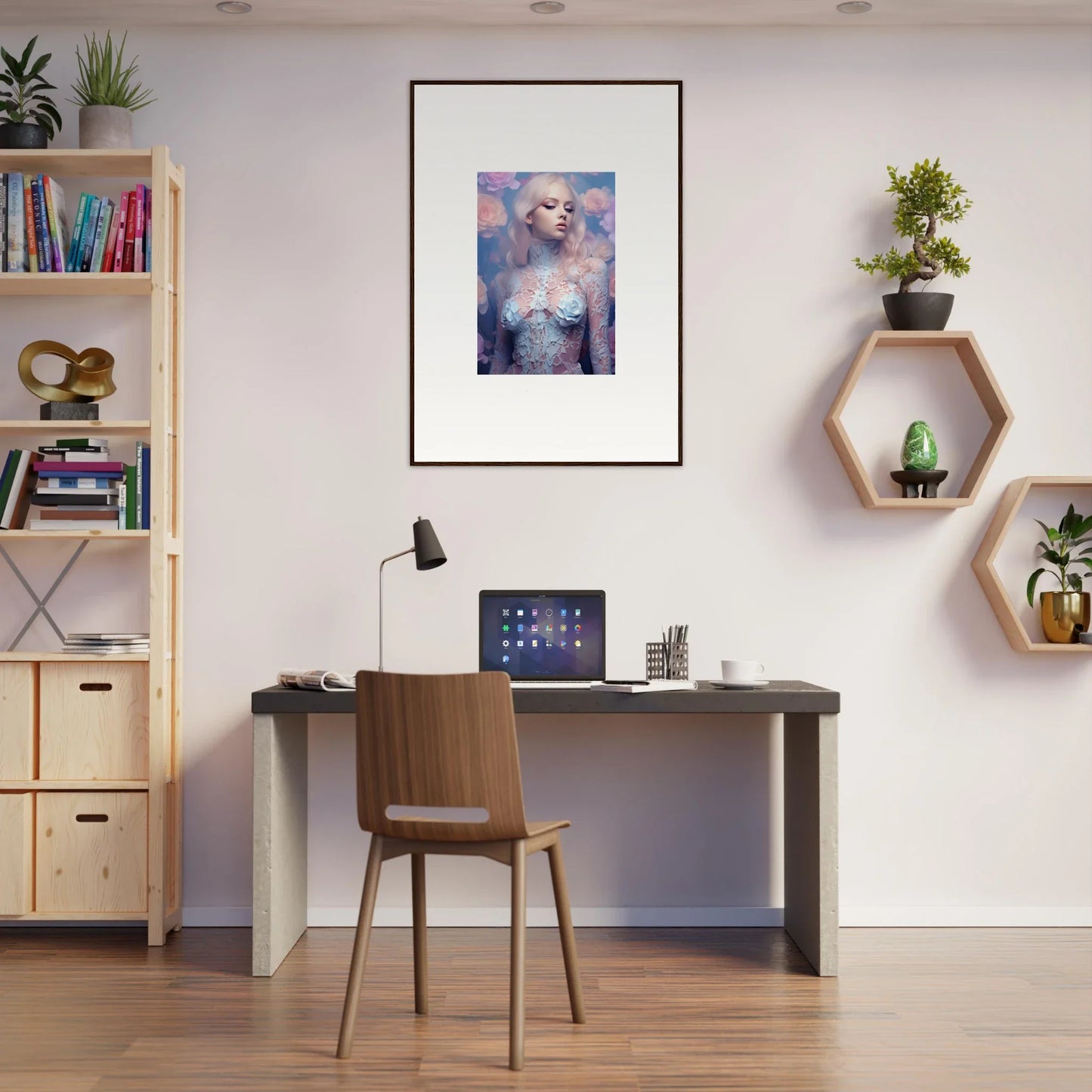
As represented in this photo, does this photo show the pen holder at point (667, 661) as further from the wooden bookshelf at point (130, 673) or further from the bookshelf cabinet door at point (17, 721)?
the bookshelf cabinet door at point (17, 721)

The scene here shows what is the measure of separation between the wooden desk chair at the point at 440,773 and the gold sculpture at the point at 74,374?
168 centimetres

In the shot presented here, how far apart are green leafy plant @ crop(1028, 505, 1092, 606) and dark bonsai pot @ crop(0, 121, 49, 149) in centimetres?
336

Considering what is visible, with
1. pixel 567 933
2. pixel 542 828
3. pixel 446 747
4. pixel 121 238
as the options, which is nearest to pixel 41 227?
pixel 121 238

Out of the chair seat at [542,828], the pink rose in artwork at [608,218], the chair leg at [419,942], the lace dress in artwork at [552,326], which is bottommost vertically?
the chair leg at [419,942]

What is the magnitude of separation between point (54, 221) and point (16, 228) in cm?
12

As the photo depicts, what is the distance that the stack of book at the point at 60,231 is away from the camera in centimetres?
355

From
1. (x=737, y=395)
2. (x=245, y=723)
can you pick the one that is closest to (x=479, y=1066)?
(x=245, y=723)

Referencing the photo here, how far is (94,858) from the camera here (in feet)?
11.4

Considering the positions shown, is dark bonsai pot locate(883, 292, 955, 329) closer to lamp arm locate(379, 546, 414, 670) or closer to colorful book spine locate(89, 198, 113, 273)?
lamp arm locate(379, 546, 414, 670)

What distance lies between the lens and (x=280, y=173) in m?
3.80

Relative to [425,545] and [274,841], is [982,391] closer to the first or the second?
[425,545]

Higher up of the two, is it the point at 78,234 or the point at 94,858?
the point at 78,234

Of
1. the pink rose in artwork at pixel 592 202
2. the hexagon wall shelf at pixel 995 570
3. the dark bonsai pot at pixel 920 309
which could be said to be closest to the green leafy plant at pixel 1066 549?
the hexagon wall shelf at pixel 995 570

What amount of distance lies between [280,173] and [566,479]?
136 centimetres
